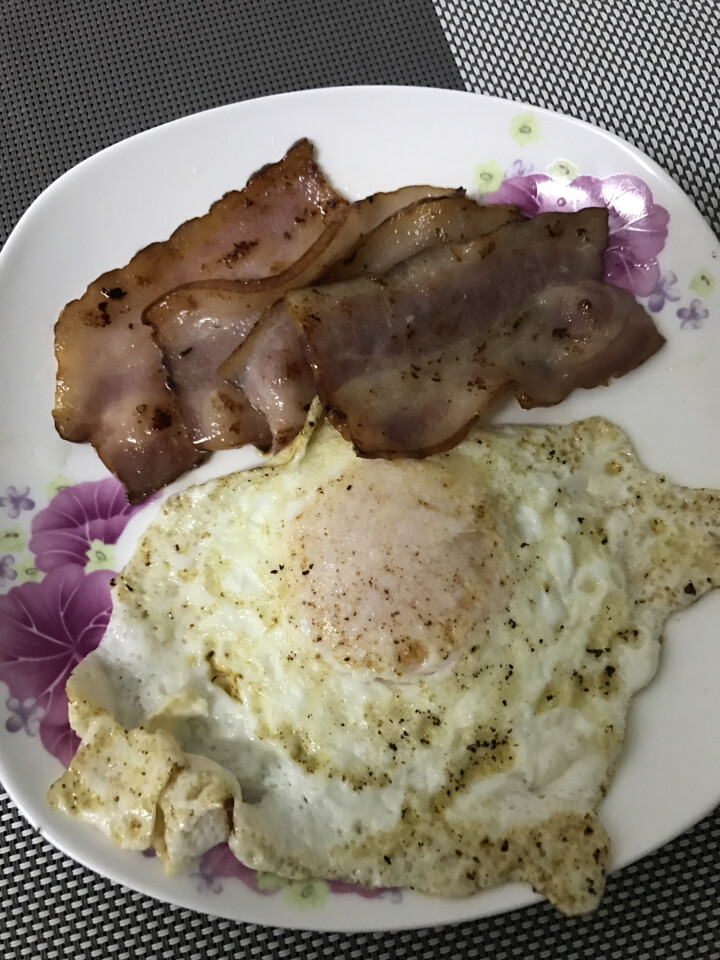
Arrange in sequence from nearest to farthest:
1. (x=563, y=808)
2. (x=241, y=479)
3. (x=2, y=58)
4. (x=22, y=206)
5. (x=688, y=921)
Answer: (x=563, y=808), (x=688, y=921), (x=241, y=479), (x=22, y=206), (x=2, y=58)

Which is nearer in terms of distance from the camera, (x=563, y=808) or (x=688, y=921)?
(x=563, y=808)

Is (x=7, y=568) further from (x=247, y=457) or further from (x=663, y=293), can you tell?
(x=663, y=293)

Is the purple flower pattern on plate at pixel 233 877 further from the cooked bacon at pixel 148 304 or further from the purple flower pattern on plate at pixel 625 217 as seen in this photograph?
A: the purple flower pattern on plate at pixel 625 217

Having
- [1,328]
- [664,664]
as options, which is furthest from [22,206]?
[664,664]

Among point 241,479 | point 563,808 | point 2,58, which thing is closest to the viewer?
point 563,808

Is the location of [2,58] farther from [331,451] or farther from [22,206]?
[331,451]

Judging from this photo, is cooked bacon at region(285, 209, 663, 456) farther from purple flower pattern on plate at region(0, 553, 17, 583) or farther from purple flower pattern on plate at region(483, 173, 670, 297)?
purple flower pattern on plate at region(0, 553, 17, 583)
